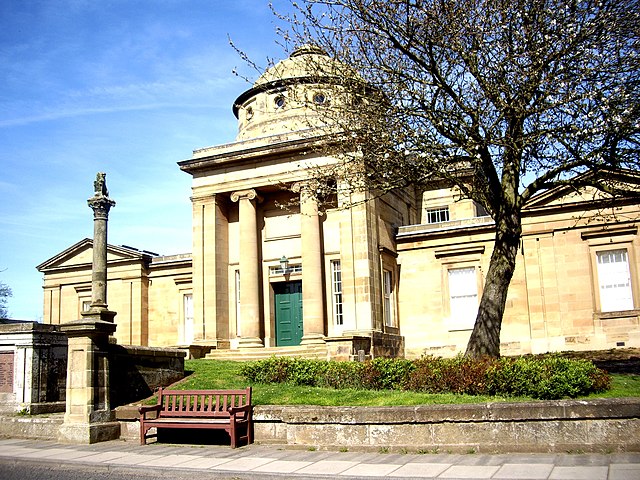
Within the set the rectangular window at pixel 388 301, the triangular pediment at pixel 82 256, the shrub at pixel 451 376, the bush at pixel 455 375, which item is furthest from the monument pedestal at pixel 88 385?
the triangular pediment at pixel 82 256

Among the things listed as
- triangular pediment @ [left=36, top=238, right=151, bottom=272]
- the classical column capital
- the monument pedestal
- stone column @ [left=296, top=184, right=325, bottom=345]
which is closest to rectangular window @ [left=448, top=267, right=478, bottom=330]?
stone column @ [left=296, top=184, right=325, bottom=345]

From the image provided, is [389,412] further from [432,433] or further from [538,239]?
[538,239]

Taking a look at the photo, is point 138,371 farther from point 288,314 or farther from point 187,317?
point 187,317

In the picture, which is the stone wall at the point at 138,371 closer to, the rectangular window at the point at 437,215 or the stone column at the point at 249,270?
the stone column at the point at 249,270

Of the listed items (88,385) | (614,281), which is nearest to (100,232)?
(88,385)

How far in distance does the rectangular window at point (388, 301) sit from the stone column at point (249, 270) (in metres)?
5.20

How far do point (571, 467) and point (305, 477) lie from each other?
3.60m

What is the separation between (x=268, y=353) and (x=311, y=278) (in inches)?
130

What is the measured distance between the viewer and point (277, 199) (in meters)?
28.2

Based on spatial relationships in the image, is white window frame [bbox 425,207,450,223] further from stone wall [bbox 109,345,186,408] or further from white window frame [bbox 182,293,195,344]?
stone wall [bbox 109,345,186,408]

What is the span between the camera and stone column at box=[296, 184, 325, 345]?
2559 cm

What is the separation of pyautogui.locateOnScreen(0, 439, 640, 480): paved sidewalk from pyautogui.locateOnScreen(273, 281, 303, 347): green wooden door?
1492 centimetres

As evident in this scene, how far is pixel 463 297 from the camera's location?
1106 inches

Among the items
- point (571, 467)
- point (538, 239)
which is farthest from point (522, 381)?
point (538, 239)
